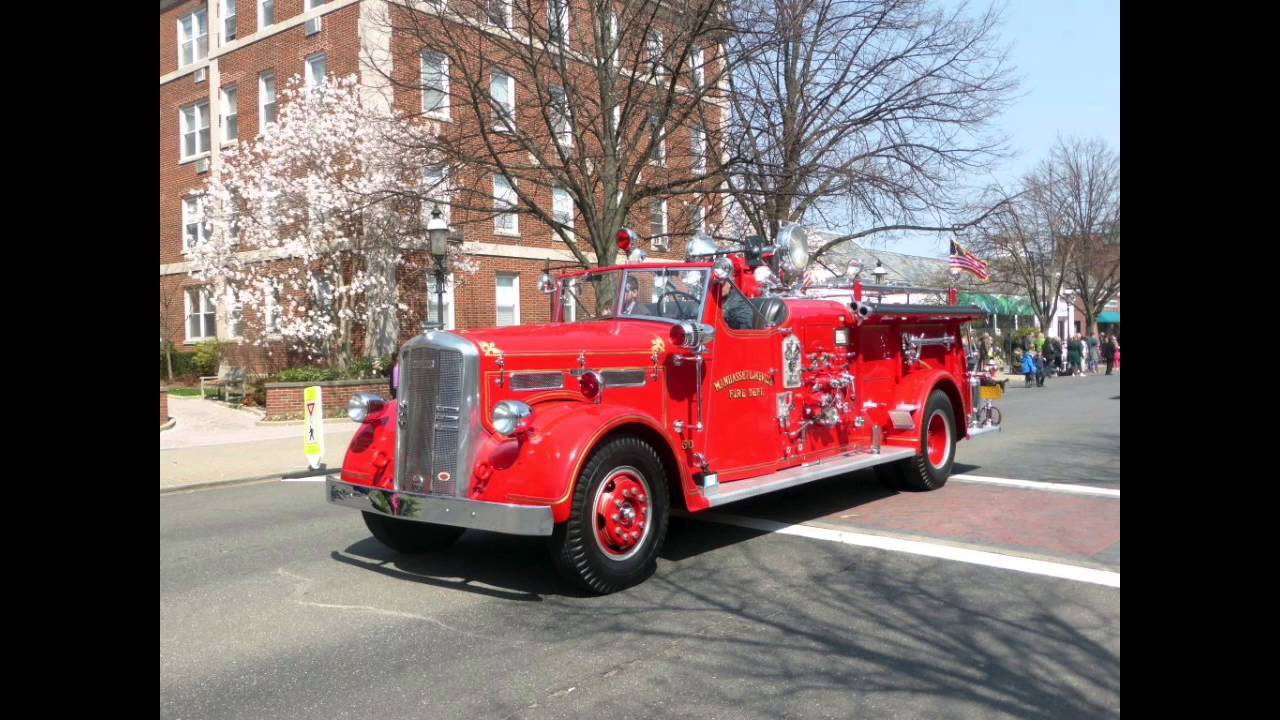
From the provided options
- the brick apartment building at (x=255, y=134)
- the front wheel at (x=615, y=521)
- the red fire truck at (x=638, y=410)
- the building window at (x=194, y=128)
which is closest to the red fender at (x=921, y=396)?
the red fire truck at (x=638, y=410)

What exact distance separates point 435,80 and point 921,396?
12681 mm

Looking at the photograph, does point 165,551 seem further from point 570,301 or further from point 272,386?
point 272,386

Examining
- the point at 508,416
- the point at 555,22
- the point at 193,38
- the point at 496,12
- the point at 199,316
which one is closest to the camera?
the point at 508,416

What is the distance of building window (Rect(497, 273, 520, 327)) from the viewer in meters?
25.1

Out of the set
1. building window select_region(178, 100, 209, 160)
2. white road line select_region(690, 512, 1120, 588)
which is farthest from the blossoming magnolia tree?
white road line select_region(690, 512, 1120, 588)

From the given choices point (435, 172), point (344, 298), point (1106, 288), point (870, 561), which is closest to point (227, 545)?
point (870, 561)

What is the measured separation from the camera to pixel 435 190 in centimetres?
1983

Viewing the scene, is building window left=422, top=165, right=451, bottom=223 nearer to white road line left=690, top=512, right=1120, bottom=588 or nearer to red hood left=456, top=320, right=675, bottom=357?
red hood left=456, top=320, right=675, bottom=357

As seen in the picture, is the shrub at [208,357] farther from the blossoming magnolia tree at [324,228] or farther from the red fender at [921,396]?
the red fender at [921,396]

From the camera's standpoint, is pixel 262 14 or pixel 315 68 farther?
pixel 262 14

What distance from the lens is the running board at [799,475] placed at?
274 inches

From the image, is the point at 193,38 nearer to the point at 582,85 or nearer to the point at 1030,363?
the point at 582,85

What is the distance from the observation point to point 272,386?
19.6 metres

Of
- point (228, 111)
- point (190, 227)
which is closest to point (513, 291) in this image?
point (228, 111)
